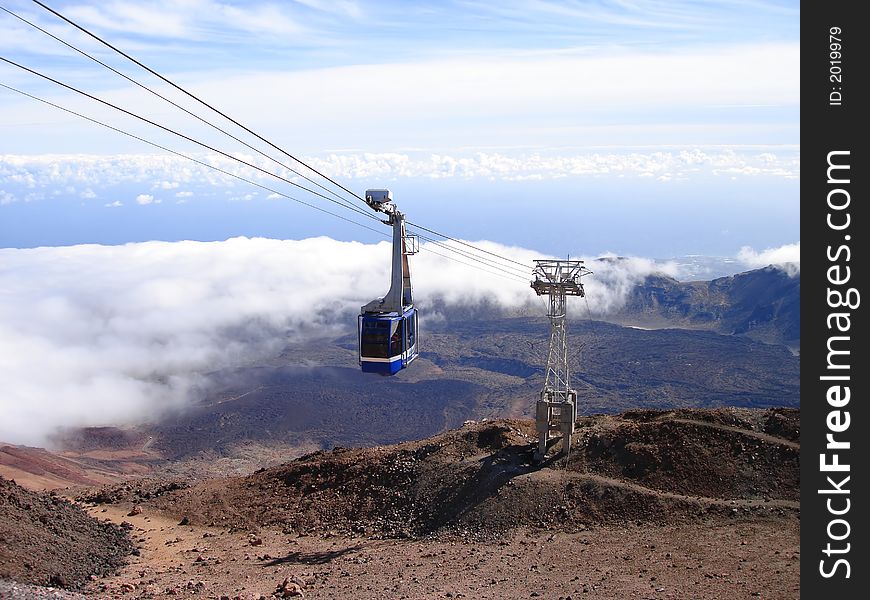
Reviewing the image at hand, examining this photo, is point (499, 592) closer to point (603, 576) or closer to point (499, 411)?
point (603, 576)

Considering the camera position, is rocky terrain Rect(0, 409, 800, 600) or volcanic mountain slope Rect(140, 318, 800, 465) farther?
volcanic mountain slope Rect(140, 318, 800, 465)

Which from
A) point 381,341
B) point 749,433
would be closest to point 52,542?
point 381,341

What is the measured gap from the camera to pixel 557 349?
89.8 ft

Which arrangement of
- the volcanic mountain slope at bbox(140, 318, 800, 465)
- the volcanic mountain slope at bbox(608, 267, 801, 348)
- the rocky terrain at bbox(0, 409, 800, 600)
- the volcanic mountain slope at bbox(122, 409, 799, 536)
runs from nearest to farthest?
the rocky terrain at bbox(0, 409, 800, 600), the volcanic mountain slope at bbox(122, 409, 799, 536), the volcanic mountain slope at bbox(140, 318, 800, 465), the volcanic mountain slope at bbox(608, 267, 801, 348)

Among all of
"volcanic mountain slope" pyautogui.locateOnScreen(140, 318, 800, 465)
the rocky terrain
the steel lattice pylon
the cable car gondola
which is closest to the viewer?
the rocky terrain

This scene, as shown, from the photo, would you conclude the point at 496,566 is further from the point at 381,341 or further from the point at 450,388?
the point at 450,388

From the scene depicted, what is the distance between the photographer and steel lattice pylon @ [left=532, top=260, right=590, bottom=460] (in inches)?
1052

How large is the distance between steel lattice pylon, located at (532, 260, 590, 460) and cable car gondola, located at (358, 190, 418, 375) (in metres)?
5.06

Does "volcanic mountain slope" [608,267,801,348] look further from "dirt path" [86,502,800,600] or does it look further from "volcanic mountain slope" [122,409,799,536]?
"dirt path" [86,502,800,600]

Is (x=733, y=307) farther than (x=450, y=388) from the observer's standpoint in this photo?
Yes

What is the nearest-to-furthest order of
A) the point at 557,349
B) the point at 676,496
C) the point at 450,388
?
the point at 676,496 < the point at 557,349 < the point at 450,388

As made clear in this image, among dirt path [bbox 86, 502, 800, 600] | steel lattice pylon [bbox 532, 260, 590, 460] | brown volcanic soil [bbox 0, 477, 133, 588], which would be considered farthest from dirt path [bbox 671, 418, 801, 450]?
brown volcanic soil [bbox 0, 477, 133, 588]

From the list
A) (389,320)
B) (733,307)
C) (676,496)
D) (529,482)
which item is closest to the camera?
(676,496)

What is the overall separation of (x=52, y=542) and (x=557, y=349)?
16.7 metres
